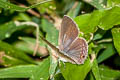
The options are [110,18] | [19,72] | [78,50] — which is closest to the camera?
[78,50]

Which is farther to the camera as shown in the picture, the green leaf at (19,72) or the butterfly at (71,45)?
the green leaf at (19,72)

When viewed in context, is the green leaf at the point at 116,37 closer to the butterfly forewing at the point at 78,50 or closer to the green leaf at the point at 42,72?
the butterfly forewing at the point at 78,50

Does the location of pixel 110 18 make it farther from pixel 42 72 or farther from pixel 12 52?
pixel 12 52

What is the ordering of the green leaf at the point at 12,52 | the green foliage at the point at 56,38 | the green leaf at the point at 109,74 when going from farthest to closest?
the green leaf at the point at 12,52 < the green leaf at the point at 109,74 < the green foliage at the point at 56,38

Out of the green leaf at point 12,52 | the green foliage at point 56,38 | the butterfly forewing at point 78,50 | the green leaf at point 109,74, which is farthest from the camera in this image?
the green leaf at point 12,52

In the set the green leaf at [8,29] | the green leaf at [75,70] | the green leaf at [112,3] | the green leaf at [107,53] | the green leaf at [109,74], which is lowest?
the green leaf at [109,74]

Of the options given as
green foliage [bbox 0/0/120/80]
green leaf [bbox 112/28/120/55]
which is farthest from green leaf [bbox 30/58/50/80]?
green leaf [bbox 112/28/120/55]

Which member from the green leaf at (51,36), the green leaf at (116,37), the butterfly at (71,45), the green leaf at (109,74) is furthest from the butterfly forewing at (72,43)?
the green leaf at (109,74)

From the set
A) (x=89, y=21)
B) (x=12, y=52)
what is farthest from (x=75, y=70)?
(x=12, y=52)
